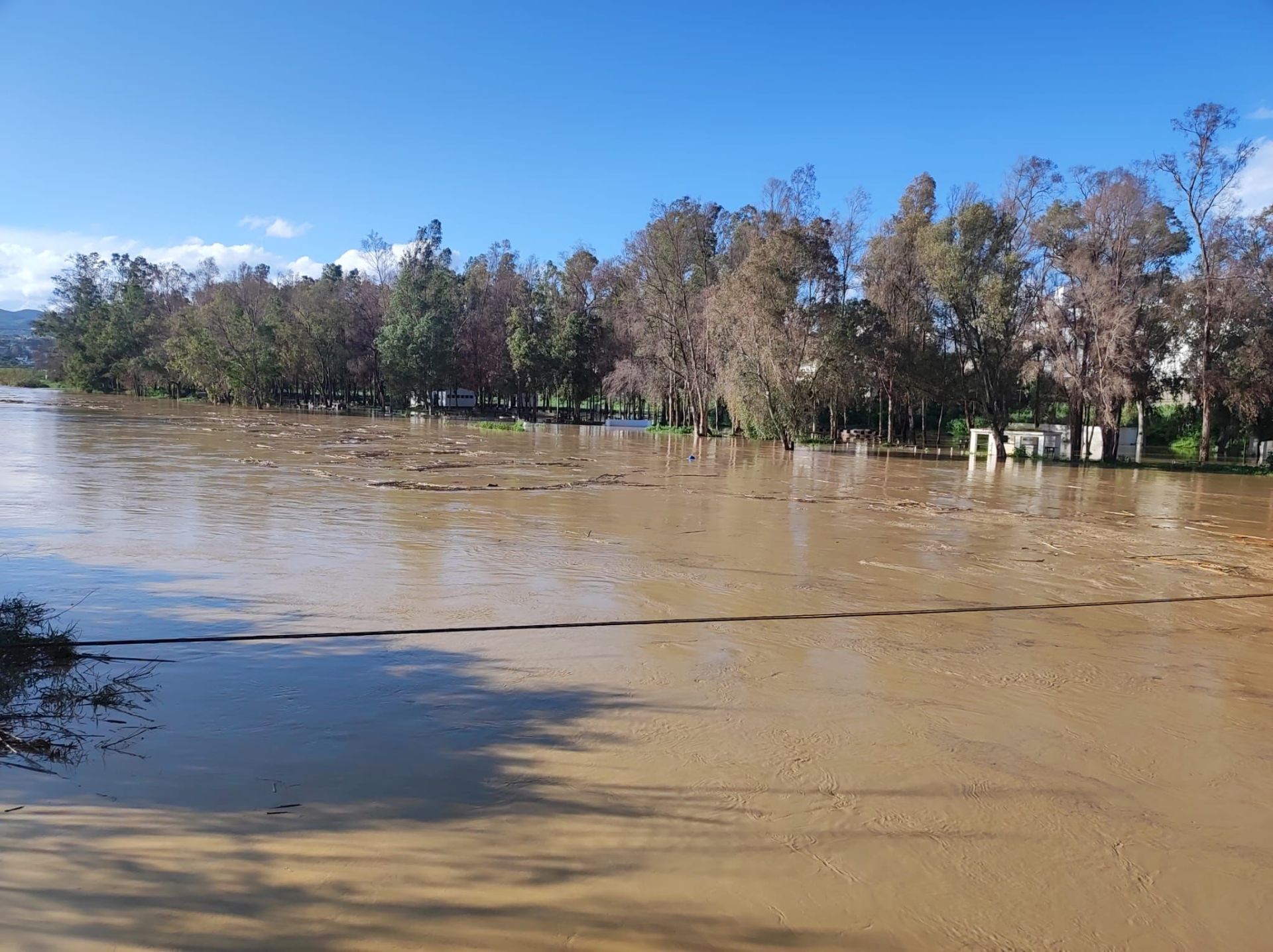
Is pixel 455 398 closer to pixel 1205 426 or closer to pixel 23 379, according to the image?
pixel 1205 426

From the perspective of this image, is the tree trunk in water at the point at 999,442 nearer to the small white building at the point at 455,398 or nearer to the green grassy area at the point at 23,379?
the small white building at the point at 455,398

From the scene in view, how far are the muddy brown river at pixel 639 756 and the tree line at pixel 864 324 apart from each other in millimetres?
24166

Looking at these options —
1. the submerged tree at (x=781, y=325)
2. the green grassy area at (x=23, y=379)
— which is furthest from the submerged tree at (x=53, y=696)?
the green grassy area at (x=23, y=379)

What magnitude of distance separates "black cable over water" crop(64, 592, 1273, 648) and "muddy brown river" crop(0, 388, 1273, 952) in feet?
0.56

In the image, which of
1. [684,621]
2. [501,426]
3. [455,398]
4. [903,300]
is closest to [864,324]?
[903,300]

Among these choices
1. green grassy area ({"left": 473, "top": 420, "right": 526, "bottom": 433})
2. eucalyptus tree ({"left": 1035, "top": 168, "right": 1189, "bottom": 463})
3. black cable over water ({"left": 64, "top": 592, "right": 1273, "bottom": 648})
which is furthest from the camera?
green grassy area ({"left": 473, "top": 420, "right": 526, "bottom": 433})

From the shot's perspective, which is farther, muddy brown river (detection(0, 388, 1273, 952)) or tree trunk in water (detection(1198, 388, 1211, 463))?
tree trunk in water (detection(1198, 388, 1211, 463))

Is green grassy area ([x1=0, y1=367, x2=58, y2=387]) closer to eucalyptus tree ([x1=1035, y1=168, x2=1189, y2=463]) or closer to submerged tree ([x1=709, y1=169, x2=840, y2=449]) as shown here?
submerged tree ([x1=709, y1=169, x2=840, y2=449])

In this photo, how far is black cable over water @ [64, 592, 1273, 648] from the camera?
6129 millimetres

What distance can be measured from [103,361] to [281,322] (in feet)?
90.4

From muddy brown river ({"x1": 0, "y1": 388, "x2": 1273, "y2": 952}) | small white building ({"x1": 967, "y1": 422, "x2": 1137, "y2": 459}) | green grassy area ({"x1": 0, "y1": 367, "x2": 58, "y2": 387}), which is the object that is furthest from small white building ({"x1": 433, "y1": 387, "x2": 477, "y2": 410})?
green grassy area ({"x1": 0, "y1": 367, "x2": 58, "y2": 387})

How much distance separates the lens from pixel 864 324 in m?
37.5

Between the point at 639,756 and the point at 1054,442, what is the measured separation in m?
39.0

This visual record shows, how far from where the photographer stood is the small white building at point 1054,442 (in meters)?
35.5
